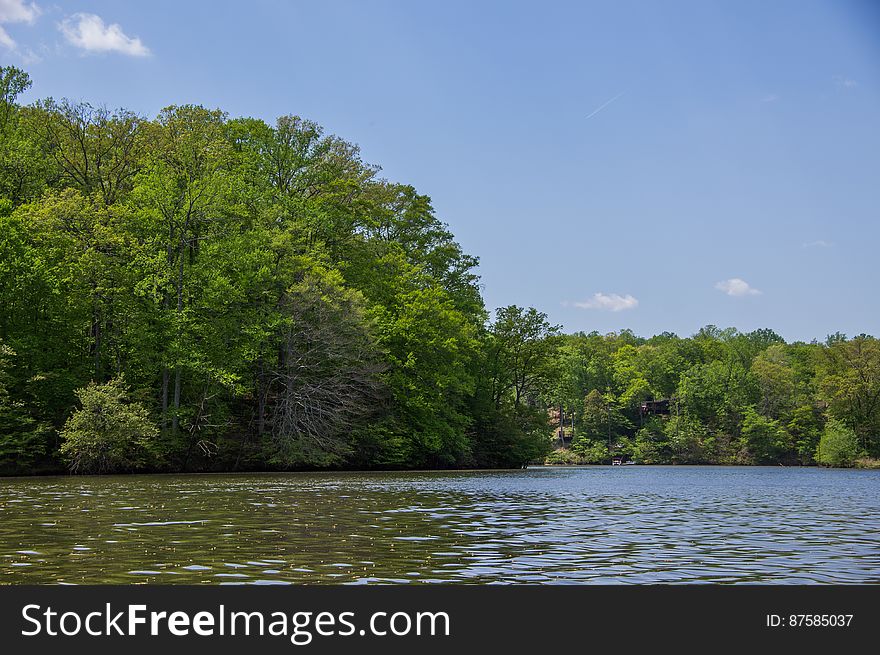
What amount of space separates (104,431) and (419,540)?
102 ft

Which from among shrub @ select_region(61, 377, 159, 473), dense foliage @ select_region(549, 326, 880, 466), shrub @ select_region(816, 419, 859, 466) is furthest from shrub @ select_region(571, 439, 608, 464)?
shrub @ select_region(61, 377, 159, 473)

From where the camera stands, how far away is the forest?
46.4m

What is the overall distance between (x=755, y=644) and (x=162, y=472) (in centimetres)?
4414

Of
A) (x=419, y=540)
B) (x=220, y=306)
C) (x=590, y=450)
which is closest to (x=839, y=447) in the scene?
(x=590, y=450)

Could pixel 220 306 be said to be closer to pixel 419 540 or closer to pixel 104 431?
pixel 104 431

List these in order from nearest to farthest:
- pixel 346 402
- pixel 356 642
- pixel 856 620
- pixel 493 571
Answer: pixel 356 642
pixel 856 620
pixel 493 571
pixel 346 402

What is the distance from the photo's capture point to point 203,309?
2082 inches

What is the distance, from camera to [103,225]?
167 ft

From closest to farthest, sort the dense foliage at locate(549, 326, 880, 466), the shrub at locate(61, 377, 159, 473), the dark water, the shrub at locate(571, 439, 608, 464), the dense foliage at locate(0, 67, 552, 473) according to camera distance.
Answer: the dark water < the shrub at locate(61, 377, 159, 473) < the dense foliage at locate(0, 67, 552, 473) < the dense foliage at locate(549, 326, 880, 466) < the shrub at locate(571, 439, 608, 464)

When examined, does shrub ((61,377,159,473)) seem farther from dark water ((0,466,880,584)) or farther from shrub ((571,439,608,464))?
shrub ((571,439,608,464))

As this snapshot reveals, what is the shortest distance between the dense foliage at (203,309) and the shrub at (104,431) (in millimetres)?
107

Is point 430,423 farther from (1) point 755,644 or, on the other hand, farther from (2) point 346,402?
(1) point 755,644

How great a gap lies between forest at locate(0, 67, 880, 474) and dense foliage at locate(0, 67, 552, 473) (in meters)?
0.14

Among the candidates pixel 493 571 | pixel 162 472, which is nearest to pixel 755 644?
pixel 493 571
